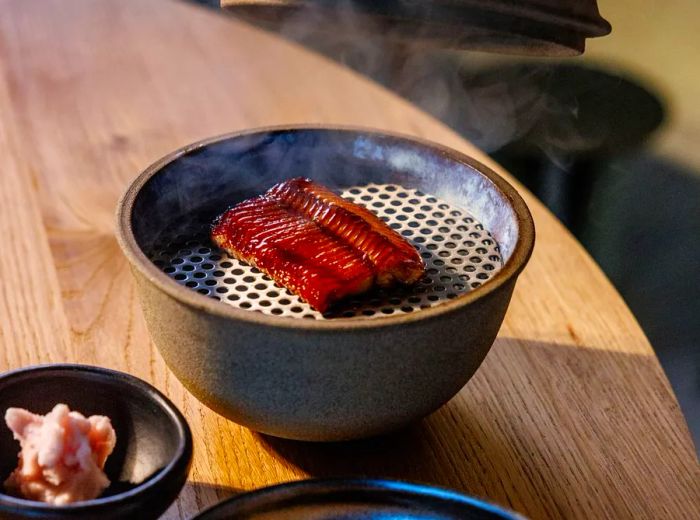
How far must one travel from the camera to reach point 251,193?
126cm

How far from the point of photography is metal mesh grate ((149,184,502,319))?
3.43 ft

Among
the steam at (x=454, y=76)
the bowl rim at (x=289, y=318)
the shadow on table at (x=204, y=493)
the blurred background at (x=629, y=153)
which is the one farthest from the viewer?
the blurred background at (x=629, y=153)

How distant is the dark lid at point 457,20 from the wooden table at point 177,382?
43 centimetres

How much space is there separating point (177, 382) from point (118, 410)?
0.21 meters

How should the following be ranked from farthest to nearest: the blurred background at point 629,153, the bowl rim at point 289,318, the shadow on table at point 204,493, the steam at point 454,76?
the blurred background at point 629,153 < the steam at point 454,76 < the shadow on table at point 204,493 < the bowl rim at point 289,318

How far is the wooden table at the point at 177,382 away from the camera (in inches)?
41.7

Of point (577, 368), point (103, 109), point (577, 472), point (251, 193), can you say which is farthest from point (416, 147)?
point (103, 109)

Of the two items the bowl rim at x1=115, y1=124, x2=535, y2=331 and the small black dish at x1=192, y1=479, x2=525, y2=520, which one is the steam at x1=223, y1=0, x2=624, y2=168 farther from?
the small black dish at x1=192, y1=479, x2=525, y2=520

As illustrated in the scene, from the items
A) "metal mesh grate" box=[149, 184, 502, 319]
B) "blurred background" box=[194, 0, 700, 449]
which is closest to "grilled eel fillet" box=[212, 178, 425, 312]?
"metal mesh grate" box=[149, 184, 502, 319]

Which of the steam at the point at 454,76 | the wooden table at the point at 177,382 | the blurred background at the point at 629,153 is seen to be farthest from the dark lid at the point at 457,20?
the blurred background at the point at 629,153

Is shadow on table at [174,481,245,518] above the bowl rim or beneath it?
beneath

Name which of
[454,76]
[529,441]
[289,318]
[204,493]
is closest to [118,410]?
[204,493]

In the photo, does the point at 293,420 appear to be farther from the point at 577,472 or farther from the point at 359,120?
the point at 359,120

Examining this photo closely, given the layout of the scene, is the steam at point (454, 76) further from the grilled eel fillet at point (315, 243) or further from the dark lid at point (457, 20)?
the grilled eel fillet at point (315, 243)
